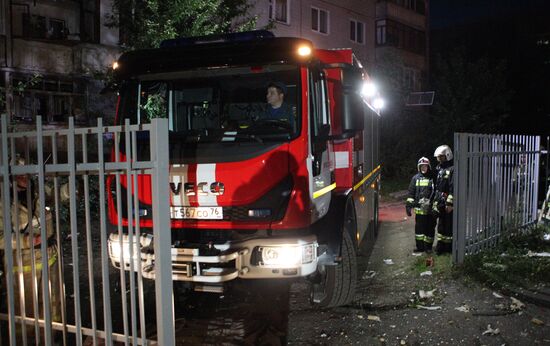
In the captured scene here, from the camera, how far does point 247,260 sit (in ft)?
13.4

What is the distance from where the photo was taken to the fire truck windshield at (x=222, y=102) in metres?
4.34

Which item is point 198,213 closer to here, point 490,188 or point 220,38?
point 220,38

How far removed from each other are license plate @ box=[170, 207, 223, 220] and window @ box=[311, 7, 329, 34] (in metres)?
22.6

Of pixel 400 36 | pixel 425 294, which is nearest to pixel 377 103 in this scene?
pixel 425 294

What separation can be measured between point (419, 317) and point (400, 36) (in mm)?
27883

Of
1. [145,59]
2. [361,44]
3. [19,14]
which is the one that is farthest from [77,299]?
[361,44]

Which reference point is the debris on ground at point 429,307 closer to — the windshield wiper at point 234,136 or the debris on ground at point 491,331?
the debris on ground at point 491,331

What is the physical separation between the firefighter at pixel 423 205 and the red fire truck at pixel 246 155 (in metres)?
2.63

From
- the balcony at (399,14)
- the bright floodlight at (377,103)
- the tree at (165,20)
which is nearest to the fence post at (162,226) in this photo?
the bright floodlight at (377,103)

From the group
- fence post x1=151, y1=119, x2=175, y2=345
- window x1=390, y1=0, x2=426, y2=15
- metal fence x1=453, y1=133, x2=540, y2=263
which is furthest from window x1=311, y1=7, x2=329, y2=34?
fence post x1=151, y1=119, x2=175, y2=345

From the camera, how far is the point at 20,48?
1483 centimetres

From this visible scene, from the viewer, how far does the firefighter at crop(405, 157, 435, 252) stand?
23.4ft

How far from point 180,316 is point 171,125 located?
1.99 meters

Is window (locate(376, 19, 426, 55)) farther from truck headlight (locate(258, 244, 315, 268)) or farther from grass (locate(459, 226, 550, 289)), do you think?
truck headlight (locate(258, 244, 315, 268))
